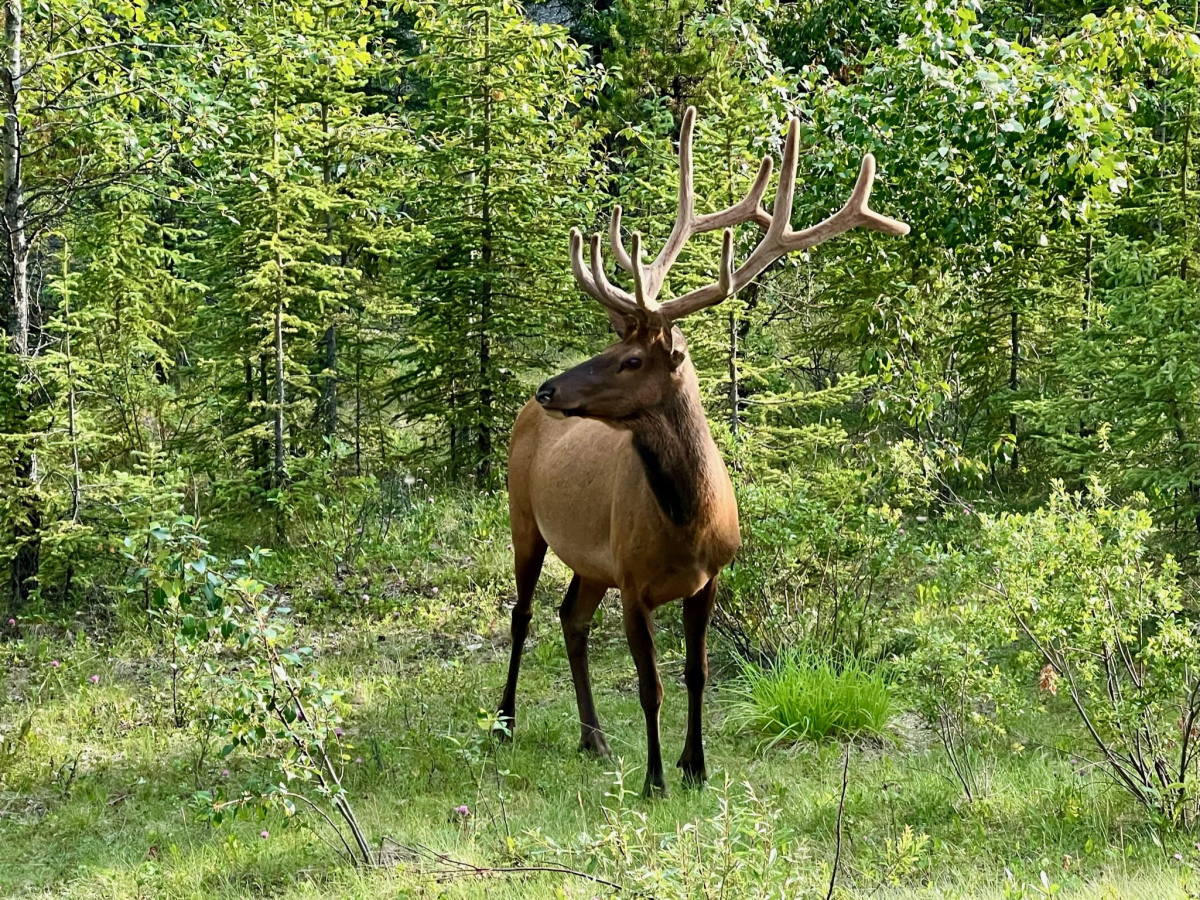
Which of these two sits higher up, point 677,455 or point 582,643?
point 677,455

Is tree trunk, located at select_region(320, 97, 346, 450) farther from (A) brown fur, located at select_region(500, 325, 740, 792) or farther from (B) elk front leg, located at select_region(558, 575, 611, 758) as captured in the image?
(A) brown fur, located at select_region(500, 325, 740, 792)

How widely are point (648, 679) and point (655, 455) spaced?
3.77 ft

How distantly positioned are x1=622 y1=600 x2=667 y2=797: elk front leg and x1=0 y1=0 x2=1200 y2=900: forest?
18mm

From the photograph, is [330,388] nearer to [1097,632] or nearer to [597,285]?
[597,285]

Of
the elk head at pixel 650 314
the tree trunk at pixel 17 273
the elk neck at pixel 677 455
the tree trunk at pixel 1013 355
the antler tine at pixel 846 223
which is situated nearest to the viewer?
the elk head at pixel 650 314

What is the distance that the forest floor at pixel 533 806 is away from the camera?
4031mm

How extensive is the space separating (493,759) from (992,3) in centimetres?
869

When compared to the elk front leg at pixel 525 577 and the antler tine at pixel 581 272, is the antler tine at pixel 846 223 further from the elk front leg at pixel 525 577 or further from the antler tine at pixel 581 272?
the elk front leg at pixel 525 577

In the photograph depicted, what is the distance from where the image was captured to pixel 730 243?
4.74m

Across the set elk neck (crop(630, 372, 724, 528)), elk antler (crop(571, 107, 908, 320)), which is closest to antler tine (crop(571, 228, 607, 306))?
elk antler (crop(571, 107, 908, 320))

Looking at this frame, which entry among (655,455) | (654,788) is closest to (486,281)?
(655,455)

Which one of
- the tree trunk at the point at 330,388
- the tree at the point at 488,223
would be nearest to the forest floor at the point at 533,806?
the tree at the point at 488,223

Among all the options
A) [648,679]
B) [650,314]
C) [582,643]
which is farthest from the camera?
[582,643]

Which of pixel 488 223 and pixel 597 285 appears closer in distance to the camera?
pixel 597 285
